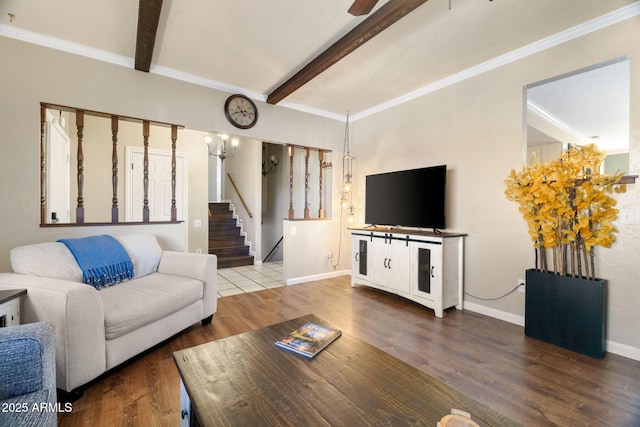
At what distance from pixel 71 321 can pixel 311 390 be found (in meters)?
1.46

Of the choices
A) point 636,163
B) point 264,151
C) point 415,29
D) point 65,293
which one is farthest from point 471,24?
point 264,151

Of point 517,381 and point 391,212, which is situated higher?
point 391,212

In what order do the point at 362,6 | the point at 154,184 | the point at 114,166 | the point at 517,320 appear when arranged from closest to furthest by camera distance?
1. the point at 362,6
2. the point at 517,320
3. the point at 114,166
4. the point at 154,184

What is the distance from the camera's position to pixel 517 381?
181 centimetres

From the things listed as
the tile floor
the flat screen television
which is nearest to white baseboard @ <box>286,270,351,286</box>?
the tile floor

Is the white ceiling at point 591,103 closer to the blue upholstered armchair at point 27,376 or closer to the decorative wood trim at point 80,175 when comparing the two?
the blue upholstered armchair at point 27,376

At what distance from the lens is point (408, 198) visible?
351cm

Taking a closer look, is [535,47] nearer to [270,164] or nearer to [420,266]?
[420,266]

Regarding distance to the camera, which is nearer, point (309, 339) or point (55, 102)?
point (309, 339)

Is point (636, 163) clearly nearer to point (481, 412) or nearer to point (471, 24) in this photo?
point (471, 24)

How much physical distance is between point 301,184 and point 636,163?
475 centimetres

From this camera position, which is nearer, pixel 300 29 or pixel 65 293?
pixel 65 293

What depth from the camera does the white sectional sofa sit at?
1.59 m

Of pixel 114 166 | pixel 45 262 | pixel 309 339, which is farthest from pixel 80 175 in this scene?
pixel 309 339
